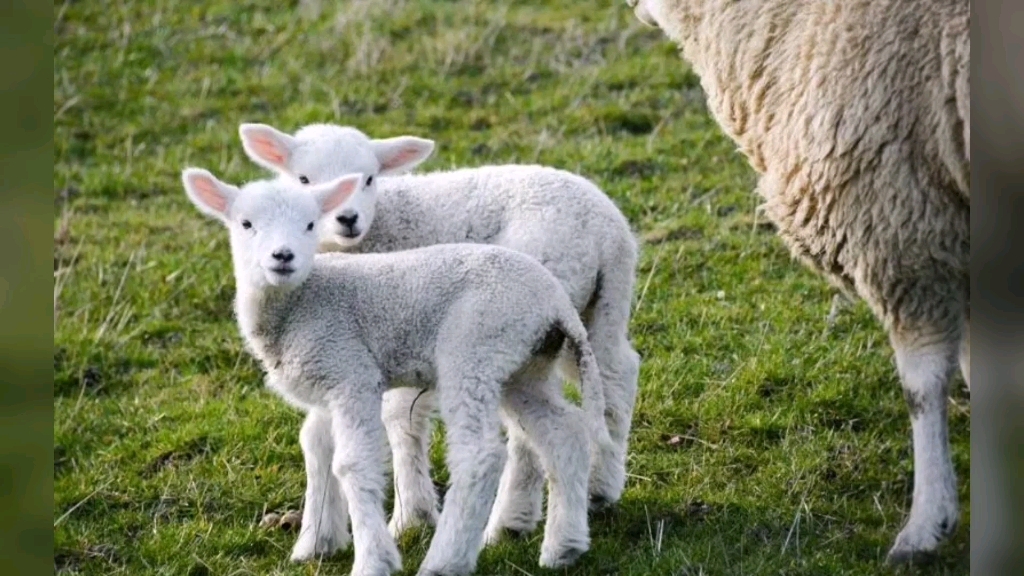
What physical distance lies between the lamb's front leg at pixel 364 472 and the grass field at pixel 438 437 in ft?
1.20

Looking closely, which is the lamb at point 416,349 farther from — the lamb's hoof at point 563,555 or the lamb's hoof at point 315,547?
the lamb's hoof at point 315,547

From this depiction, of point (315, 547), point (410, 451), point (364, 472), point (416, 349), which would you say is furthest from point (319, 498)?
point (416, 349)

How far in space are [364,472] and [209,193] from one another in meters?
1.03

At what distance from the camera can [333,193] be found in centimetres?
459

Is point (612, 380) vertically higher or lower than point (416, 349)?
lower

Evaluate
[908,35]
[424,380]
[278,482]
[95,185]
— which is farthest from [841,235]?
[95,185]

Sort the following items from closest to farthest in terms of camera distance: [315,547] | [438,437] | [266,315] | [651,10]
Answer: [266,315] → [315,547] → [651,10] → [438,437]

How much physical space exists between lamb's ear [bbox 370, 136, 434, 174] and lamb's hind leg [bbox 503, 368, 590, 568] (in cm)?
128

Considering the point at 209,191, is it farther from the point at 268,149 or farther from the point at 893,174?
the point at 893,174

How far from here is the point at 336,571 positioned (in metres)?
4.68

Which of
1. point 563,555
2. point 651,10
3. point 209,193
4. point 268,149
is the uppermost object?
point 651,10

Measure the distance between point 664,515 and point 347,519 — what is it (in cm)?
108

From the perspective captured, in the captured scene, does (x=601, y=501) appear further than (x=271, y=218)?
Yes
